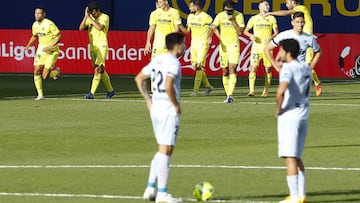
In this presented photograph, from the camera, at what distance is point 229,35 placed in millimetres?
30172

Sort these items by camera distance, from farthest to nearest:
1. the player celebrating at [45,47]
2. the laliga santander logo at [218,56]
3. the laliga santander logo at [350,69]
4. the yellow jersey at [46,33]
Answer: the laliga santander logo at [350,69] → the laliga santander logo at [218,56] → the yellow jersey at [46,33] → the player celebrating at [45,47]

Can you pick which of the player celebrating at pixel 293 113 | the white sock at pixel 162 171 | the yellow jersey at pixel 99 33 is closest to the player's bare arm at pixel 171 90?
the white sock at pixel 162 171

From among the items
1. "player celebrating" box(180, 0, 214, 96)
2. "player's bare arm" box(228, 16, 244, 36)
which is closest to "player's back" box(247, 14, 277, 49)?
"player's bare arm" box(228, 16, 244, 36)

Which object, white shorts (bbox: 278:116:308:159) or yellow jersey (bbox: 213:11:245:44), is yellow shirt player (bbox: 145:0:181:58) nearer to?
yellow jersey (bbox: 213:11:245:44)

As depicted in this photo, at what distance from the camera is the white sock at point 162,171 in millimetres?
13719

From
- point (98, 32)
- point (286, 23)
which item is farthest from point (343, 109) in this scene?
point (286, 23)

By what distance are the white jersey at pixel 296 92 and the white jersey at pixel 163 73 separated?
3.94ft

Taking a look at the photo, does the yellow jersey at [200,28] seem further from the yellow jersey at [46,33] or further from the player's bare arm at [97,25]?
the yellow jersey at [46,33]

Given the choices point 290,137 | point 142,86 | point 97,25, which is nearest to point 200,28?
point 97,25

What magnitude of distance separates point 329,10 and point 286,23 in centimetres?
162

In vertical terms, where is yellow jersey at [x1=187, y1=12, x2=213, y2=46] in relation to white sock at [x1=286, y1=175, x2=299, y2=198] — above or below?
below

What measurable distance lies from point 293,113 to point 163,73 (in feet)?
5.03

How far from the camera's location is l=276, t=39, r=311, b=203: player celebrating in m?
13.5

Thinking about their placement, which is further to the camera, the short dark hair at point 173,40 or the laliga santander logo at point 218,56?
the laliga santander logo at point 218,56
